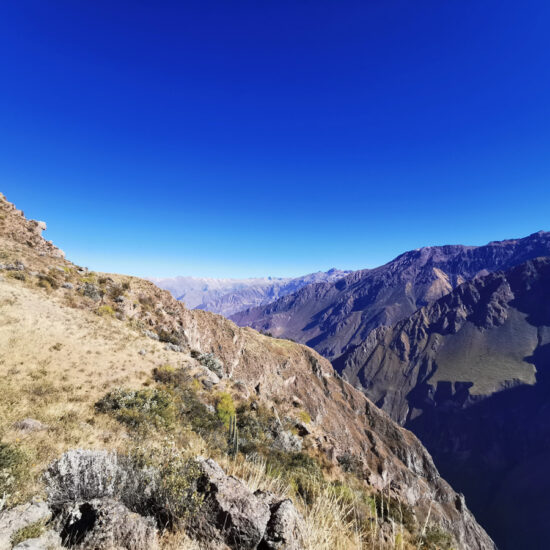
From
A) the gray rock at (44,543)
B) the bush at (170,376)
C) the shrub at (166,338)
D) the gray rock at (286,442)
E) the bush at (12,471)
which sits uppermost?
the gray rock at (44,543)

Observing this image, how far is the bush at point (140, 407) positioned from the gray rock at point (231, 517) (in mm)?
8525

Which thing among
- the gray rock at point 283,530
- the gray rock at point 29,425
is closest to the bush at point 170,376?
the gray rock at point 29,425

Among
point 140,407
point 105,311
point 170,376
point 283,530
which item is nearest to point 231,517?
point 283,530

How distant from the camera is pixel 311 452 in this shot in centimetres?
2481

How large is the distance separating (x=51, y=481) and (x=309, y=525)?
4730mm

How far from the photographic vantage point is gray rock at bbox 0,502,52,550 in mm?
3660

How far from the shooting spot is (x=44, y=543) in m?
3.62

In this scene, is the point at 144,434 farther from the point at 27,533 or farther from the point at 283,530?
the point at 283,530

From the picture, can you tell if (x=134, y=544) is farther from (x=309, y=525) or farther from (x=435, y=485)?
(x=435, y=485)

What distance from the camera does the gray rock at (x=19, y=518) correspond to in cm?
366

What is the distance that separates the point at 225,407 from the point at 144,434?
34.2 feet

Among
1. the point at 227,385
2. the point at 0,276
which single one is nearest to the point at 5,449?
the point at 227,385

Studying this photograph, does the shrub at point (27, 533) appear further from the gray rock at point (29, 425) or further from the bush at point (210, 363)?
the bush at point (210, 363)

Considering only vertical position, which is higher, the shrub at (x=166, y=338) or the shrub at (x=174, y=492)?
the shrub at (x=174, y=492)
